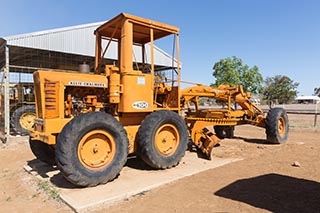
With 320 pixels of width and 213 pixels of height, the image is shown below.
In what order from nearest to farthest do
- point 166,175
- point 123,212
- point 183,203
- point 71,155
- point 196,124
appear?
point 123,212 < point 183,203 < point 71,155 < point 166,175 < point 196,124

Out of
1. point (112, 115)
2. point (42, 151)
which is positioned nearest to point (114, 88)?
point (112, 115)

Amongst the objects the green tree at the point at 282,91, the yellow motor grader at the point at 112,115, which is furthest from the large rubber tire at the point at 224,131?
the green tree at the point at 282,91

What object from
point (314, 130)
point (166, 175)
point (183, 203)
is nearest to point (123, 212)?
point (183, 203)

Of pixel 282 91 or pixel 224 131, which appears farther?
pixel 282 91

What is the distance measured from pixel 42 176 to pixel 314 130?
41.3 feet

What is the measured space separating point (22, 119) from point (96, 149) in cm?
873

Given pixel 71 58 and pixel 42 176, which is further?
pixel 71 58

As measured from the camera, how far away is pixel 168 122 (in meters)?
5.89

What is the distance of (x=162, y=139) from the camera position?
19.3 feet

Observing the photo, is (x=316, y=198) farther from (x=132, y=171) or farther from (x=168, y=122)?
(x=132, y=171)

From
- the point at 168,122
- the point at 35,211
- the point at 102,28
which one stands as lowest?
the point at 35,211

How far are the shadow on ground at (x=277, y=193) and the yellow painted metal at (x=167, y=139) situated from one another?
5.26 feet

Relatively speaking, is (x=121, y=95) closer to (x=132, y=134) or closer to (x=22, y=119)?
(x=132, y=134)

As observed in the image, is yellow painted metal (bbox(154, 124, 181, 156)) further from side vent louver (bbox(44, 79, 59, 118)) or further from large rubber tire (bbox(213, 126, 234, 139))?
large rubber tire (bbox(213, 126, 234, 139))
